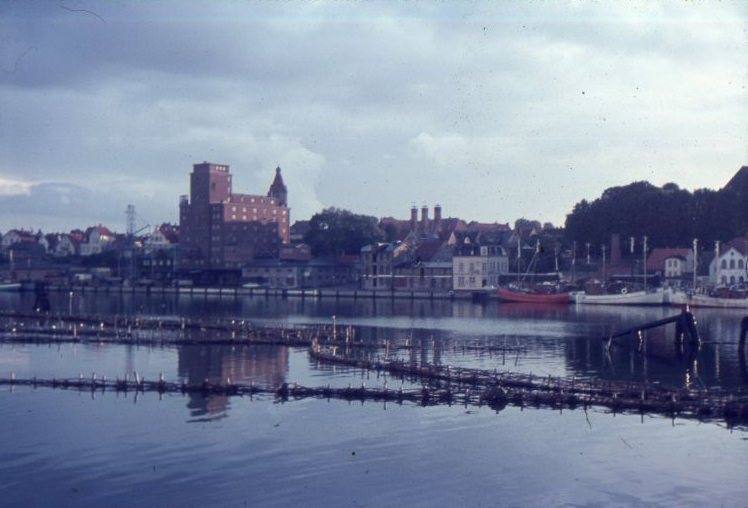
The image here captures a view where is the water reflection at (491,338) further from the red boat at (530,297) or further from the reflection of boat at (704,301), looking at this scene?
the red boat at (530,297)

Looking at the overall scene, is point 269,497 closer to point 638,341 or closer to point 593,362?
point 593,362

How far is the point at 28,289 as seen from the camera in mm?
135375

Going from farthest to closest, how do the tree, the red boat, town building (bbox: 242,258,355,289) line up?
the tree < town building (bbox: 242,258,355,289) < the red boat

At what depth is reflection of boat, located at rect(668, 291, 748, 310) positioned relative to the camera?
8894 cm

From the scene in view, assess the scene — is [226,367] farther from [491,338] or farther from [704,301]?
[704,301]

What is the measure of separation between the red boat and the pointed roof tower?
78.6 m

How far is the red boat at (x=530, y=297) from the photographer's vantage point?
10125cm

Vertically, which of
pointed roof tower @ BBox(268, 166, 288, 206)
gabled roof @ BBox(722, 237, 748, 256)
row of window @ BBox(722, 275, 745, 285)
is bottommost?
row of window @ BBox(722, 275, 745, 285)

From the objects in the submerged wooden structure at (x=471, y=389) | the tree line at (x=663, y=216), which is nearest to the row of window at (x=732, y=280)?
the tree line at (x=663, y=216)

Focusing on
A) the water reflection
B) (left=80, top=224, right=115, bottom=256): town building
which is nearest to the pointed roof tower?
(left=80, top=224, right=115, bottom=256): town building

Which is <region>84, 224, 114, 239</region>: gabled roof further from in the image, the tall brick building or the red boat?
the red boat

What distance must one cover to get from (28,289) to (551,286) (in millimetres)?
77415

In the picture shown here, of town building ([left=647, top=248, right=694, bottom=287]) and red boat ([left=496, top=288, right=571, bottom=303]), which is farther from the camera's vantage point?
town building ([left=647, top=248, right=694, bottom=287])

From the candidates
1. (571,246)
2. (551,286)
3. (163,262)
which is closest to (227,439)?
(551,286)
